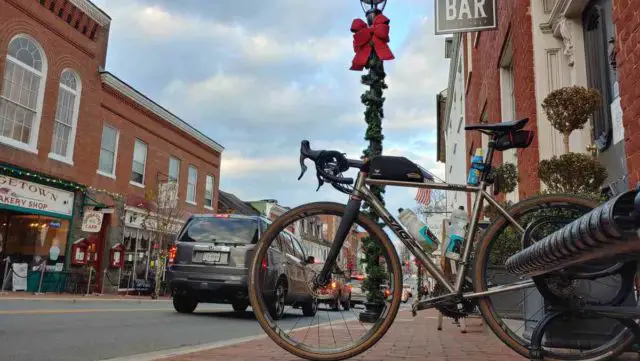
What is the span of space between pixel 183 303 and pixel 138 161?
47.8 ft

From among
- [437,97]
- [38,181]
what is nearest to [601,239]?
[38,181]

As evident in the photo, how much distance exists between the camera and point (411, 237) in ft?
10.9

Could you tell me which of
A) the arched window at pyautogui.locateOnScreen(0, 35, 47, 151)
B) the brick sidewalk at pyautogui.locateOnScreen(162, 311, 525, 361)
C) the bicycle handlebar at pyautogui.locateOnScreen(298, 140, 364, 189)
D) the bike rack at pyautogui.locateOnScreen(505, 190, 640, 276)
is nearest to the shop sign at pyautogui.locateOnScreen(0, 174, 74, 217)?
the arched window at pyautogui.locateOnScreen(0, 35, 47, 151)

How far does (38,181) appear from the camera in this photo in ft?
57.0

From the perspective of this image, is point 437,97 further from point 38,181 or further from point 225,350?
point 225,350

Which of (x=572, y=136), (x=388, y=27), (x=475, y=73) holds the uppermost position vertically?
(x=475, y=73)

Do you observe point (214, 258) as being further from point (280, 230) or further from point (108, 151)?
point (108, 151)

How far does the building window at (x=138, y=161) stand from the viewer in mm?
23016

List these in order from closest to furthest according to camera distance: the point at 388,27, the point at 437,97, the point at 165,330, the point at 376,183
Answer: the point at 376,183, the point at 165,330, the point at 388,27, the point at 437,97

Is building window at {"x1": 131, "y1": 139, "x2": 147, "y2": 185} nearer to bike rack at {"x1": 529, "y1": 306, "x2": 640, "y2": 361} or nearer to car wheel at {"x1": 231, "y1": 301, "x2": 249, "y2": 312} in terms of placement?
car wheel at {"x1": 231, "y1": 301, "x2": 249, "y2": 312}

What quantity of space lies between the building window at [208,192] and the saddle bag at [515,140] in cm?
2704

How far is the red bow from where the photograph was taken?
838 cm

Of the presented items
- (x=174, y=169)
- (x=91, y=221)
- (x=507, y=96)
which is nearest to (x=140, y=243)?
(x=91, y=221)

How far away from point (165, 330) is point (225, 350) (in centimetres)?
294
